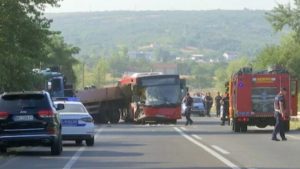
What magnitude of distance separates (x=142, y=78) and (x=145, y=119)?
2.23 m

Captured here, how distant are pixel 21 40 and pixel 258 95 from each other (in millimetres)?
9793

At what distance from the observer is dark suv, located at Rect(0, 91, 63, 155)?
938 inches

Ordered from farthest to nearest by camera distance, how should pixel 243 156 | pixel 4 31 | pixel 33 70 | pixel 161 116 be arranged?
pixel 161 116 → pixel 33 70 → pixel 4 31 → pixel 243 156

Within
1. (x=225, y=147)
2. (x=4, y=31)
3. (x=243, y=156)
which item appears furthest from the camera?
(x=4, y=31)

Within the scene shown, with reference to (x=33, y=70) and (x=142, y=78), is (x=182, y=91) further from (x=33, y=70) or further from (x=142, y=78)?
(x=33, y=70)

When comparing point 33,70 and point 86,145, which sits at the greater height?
point 33,70

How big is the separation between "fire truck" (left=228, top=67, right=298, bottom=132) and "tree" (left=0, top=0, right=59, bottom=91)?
8.20 meters

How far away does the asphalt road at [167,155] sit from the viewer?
20578 mm

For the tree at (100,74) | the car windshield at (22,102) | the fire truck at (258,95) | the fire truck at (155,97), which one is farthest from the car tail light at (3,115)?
the tree at (100,74)

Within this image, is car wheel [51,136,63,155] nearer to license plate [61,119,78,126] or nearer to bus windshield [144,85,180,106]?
license plate [61,119,78,126]

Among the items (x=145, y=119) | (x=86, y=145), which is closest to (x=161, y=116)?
(x=145, y=119)

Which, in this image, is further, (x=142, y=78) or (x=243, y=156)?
(x=142, y=78)

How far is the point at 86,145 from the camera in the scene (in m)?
28.9

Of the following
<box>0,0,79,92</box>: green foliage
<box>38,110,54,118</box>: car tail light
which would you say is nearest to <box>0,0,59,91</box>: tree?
<box>0,0,79,92</box>: green foliage
